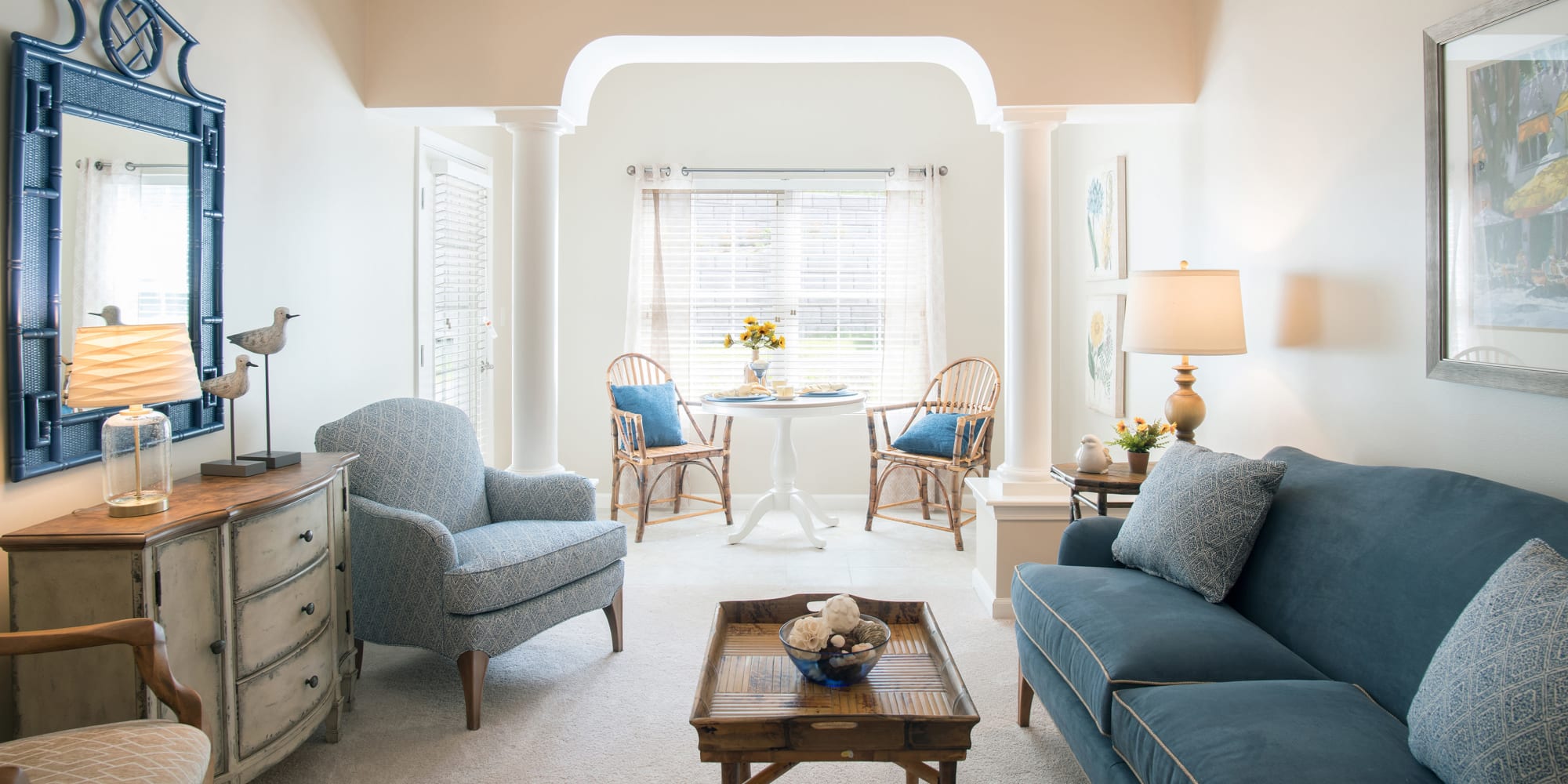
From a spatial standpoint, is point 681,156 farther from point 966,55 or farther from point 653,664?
point 653,664

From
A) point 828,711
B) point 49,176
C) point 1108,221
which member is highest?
point 1108,221

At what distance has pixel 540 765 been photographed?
8.76 ft

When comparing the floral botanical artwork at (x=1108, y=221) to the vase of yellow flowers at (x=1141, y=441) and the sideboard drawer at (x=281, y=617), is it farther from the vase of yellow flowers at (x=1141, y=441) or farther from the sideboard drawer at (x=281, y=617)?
the sideboard drawer at (x=281, y=617)

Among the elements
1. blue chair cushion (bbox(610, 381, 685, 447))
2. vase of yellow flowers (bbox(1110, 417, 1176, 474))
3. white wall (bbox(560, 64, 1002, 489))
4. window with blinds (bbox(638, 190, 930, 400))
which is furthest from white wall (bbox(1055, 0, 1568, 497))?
blue chair cushion (bbox(610, 381, 685, 447))

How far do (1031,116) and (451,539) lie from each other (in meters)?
2.92

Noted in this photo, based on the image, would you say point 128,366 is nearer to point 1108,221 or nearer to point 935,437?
point 935,437

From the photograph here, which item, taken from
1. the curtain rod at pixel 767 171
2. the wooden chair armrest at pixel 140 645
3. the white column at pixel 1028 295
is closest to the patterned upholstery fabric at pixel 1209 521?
the white column at pixel 1028 295

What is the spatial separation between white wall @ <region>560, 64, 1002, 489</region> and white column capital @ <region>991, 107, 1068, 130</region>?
193 cm

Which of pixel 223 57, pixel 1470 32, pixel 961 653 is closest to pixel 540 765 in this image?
pixel 961 653

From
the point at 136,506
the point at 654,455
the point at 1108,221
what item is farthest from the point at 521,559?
the point at 1108,221

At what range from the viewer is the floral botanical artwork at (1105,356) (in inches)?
187

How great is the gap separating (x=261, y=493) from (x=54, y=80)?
1138 mm

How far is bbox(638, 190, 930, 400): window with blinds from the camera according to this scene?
6086 millimetres

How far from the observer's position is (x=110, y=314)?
2.46 metres
